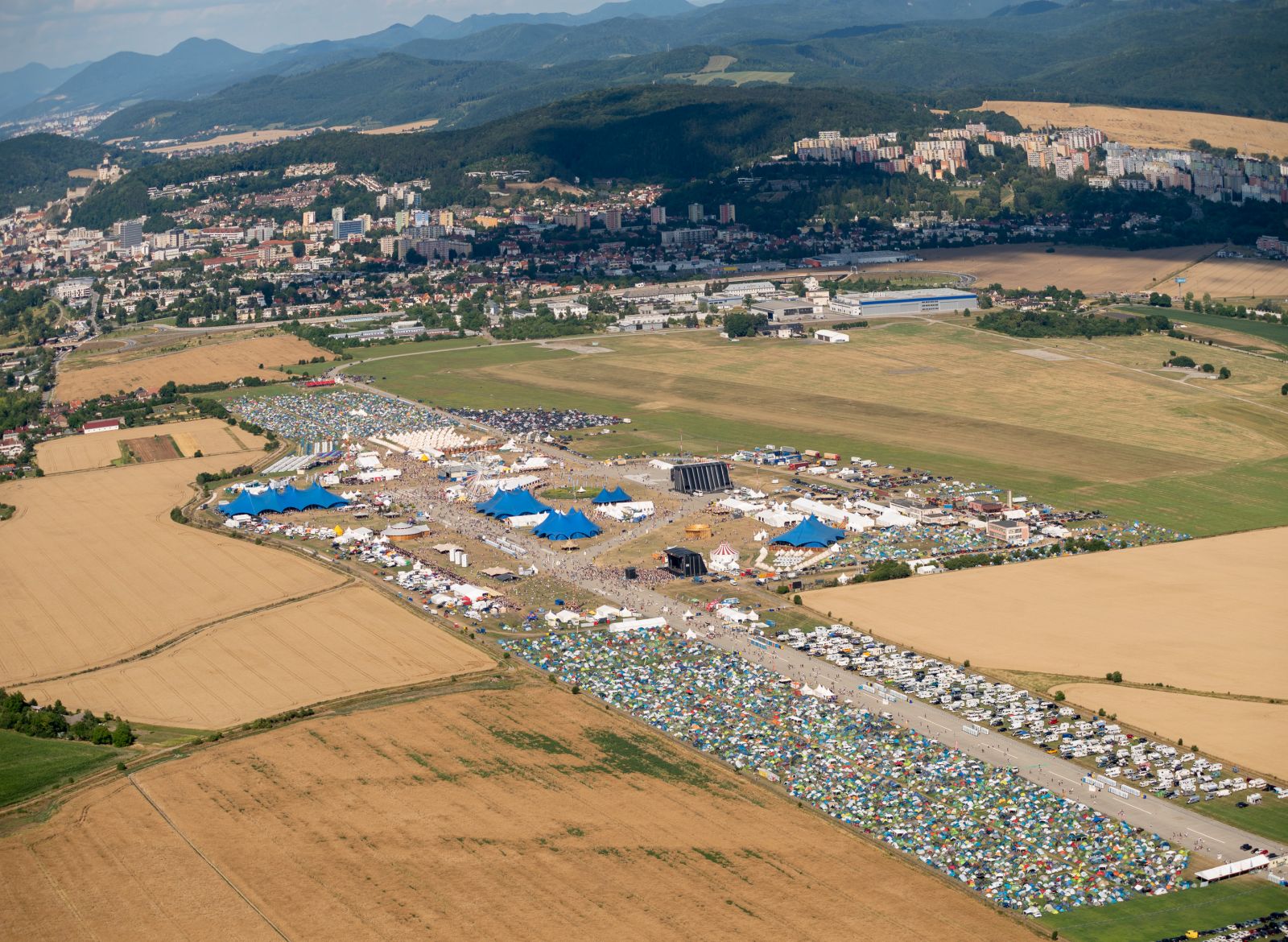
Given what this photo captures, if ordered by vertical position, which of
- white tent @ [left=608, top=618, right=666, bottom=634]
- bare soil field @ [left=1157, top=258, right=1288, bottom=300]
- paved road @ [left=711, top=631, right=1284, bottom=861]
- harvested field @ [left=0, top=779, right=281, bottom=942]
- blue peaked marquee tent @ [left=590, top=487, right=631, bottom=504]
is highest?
harvested field @ [left=0, top=779, right=281, bottom=942]

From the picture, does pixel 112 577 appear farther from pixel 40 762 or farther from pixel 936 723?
pixel 936 723

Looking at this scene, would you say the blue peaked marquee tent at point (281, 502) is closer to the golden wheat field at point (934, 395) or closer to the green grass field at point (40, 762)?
the golden wheat field at point (934, 395)

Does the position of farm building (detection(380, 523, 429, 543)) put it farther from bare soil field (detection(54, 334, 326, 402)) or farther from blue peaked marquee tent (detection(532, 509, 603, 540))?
bare soil field (detection(54, 334, 326, 402))

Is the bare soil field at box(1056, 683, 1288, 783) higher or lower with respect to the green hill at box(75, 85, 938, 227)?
lower

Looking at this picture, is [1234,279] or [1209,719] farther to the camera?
[1234,279]

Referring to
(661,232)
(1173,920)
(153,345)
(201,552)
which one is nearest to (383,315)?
(153,345)

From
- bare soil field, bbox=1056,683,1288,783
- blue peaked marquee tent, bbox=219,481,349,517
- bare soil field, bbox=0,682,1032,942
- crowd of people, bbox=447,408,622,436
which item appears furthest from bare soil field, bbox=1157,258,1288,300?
bare soil field, bbox=0,682,1032,942

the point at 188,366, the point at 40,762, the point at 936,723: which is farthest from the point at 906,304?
the point at 40,762
